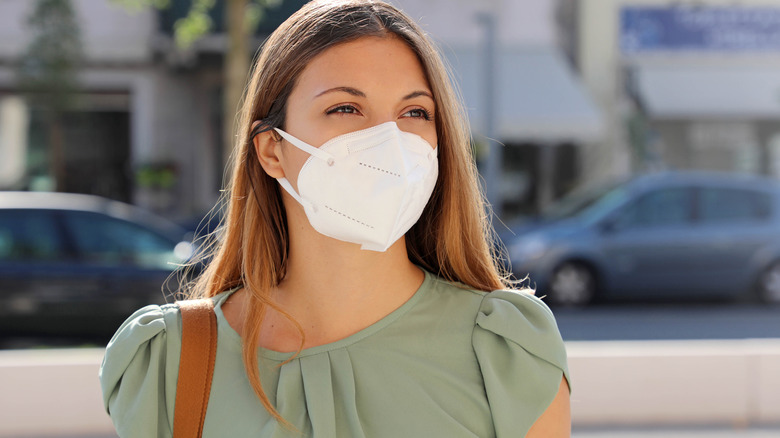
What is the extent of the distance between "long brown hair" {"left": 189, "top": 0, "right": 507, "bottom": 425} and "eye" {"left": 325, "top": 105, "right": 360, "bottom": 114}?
0.10m

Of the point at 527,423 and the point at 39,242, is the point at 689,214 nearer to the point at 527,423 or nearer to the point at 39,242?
the point at 39,242

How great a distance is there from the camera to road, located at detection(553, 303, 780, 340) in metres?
8.97

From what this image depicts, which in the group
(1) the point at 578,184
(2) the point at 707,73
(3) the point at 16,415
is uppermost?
(2) the point at 707,73

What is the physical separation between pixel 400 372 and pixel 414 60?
0.64 m

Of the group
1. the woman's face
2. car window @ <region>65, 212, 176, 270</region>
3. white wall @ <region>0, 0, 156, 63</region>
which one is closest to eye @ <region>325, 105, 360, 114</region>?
the woman's face

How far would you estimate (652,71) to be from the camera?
16.4m

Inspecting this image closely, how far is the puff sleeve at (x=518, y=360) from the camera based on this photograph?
1693 millimetres

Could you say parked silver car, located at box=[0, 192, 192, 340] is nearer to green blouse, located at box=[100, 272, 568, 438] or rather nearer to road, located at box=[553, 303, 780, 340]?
road, located at box=[553, 303, 780, 340]

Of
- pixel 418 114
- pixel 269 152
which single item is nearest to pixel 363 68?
pixel 418 114

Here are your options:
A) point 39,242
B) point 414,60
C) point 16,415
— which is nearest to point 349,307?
point 414,60

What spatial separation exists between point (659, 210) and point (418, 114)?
8768 mm

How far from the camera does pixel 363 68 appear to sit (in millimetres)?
1783

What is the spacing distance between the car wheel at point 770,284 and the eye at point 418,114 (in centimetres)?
964

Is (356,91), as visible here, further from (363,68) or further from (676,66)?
(676,66)
